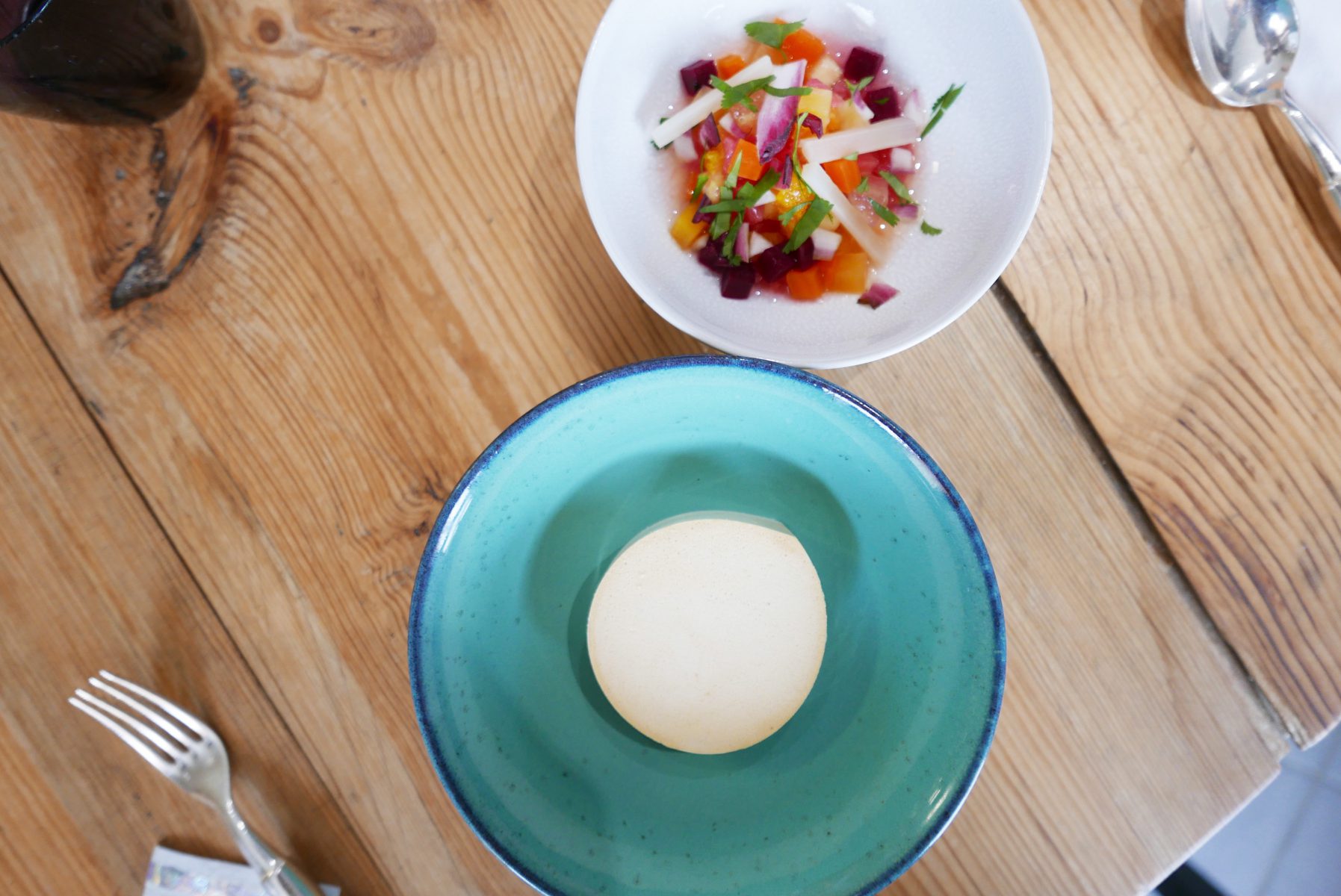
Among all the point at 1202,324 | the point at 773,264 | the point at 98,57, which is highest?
the point at 98,57

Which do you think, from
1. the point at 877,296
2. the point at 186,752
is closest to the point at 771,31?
the point at 877,296

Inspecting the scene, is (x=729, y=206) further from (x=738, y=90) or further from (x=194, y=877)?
A: (x=194, y=877)

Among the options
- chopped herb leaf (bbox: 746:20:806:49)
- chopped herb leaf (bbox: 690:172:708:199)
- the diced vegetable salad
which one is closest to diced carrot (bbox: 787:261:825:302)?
the diced vegetable salad

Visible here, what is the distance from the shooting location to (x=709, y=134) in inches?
28.8

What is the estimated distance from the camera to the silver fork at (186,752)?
68 cm

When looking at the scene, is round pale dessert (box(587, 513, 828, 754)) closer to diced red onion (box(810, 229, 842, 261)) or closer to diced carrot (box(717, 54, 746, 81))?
diced red onion (box(810, 229, 842, 261))

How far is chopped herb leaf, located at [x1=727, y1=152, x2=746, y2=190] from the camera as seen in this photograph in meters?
0.71

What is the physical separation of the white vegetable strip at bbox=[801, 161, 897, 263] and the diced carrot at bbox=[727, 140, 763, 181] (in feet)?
0.13

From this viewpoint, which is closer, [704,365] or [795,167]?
[704,365]

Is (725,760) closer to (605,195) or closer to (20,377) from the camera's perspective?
(605,195)

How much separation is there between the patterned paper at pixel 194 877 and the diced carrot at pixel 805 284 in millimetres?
651

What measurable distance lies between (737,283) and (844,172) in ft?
0.47

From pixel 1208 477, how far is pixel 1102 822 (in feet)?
1.04

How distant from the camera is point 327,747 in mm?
712
